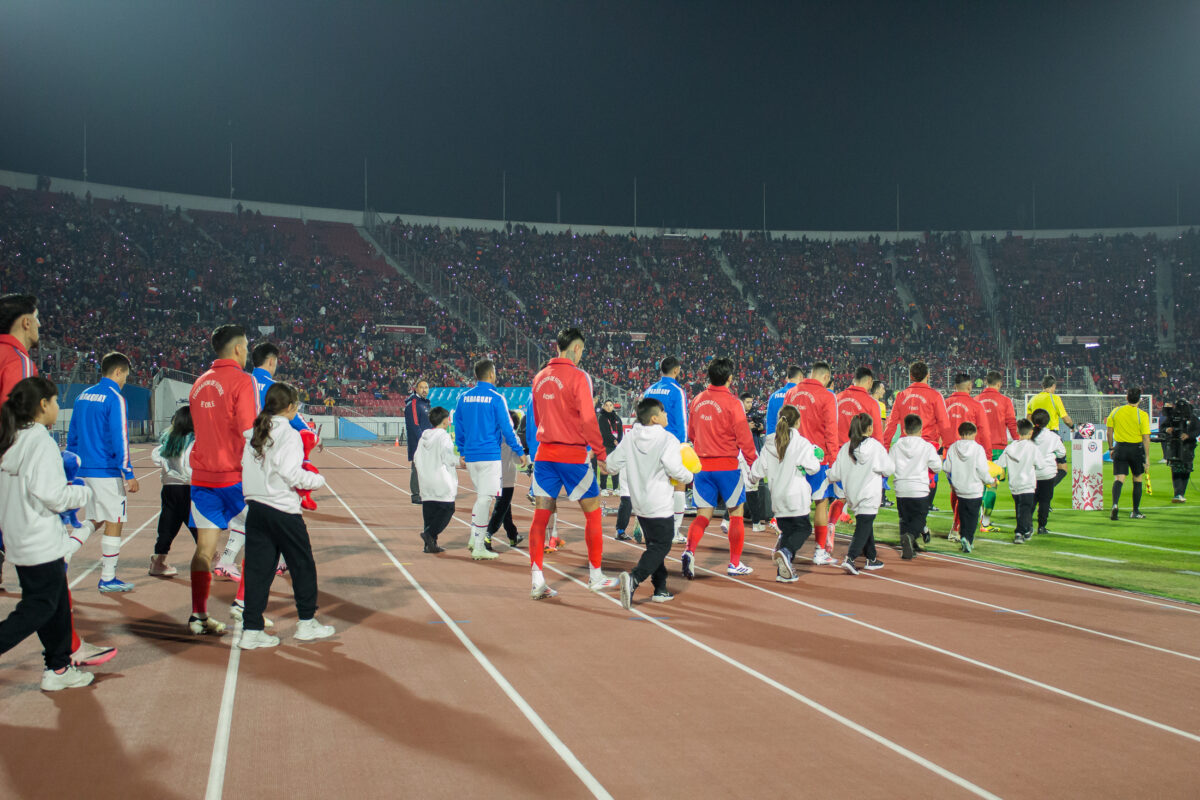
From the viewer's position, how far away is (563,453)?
7.31m

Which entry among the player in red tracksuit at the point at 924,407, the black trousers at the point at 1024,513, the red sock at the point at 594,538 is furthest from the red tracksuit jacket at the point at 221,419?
the black trousers at the point at 1024,513

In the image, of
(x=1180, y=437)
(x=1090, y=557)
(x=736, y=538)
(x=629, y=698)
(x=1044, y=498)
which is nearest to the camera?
(x=629, y=698)

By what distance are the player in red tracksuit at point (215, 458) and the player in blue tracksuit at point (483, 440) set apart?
3.52m

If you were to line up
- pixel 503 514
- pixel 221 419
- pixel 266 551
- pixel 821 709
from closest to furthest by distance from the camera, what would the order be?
pixel 821 709 → pixel 266 551 → pixel 221 419 → pixel 503 514

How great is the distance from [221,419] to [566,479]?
106 inches

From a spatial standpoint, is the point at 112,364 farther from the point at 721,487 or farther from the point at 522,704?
the point at 721,487

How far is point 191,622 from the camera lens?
6.03 m

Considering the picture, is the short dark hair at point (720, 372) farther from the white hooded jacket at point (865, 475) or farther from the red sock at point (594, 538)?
the red sock at point (594, 538)

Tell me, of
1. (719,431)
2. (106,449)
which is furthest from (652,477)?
(106,449)

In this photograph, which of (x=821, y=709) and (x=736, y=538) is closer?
(x=821, y=709)

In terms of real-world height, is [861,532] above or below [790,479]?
below

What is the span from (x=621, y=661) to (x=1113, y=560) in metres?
6.97

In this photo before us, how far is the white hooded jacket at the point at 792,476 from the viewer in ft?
27.0

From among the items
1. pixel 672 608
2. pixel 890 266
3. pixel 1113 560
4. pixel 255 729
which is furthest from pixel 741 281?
pixel 255 729
